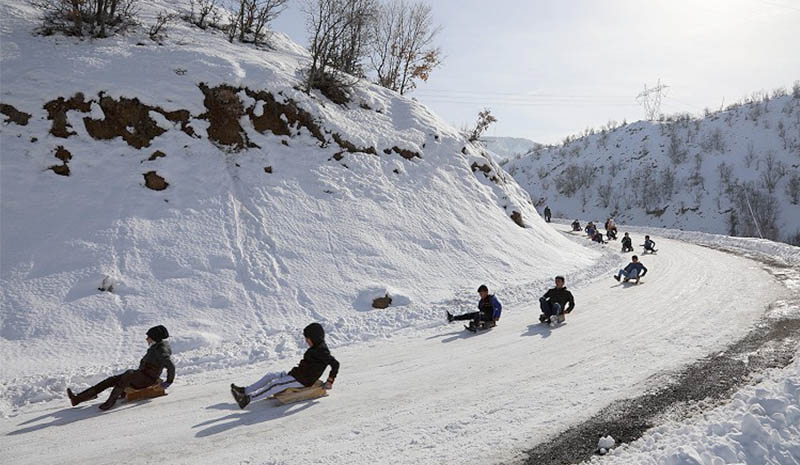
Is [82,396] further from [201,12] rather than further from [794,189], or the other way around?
[794,189]

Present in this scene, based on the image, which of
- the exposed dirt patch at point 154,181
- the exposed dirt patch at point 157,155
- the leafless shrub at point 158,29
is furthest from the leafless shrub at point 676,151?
the exposed dirt patch at point 154,181

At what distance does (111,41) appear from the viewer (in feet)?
50.5

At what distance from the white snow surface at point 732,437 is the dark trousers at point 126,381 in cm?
591

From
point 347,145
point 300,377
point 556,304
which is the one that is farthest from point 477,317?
point 347,145

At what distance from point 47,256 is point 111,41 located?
9.69 meters

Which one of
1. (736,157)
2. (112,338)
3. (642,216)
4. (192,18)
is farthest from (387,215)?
(736,157)

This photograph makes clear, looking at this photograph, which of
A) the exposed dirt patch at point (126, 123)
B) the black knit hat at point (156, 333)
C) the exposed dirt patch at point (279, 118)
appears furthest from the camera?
the exposed dirt patch at point (279, 118)

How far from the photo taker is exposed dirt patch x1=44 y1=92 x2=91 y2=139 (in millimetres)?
12008

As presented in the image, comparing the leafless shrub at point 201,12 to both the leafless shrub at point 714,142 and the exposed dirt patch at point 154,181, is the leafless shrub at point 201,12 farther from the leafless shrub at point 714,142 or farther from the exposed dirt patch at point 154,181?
the leafless shrub at point 714,142

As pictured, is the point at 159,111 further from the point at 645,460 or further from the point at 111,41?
the point at 645,460

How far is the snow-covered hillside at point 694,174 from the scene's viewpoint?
47.1 metres

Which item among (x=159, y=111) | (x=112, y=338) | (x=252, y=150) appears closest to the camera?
(x=112, y=338)

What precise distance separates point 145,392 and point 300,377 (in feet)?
7.60

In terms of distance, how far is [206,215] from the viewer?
1213 centimetres
